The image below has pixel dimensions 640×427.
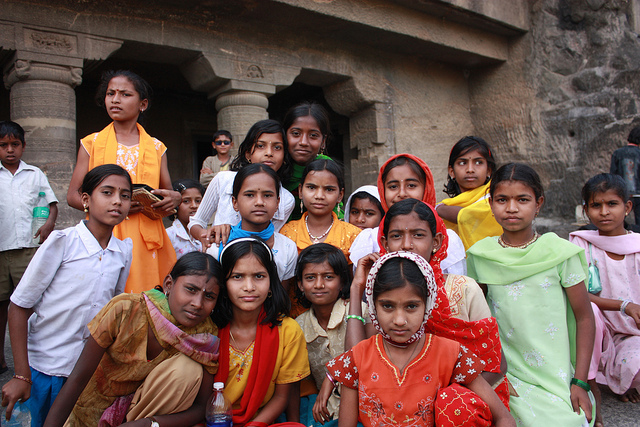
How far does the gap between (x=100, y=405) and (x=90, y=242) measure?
0.69 m

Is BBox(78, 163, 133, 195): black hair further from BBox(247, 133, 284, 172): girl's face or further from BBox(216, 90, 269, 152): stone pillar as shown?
BBox(216, 90, 269, 152): stone pillar

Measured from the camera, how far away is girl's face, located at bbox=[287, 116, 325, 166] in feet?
9.50

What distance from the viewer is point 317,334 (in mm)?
2236

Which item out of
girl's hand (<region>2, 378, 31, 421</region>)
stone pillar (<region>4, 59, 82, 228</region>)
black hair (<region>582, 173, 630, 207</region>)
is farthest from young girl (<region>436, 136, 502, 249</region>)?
stone pillar (<region>4, 59, 82, 228</region>)

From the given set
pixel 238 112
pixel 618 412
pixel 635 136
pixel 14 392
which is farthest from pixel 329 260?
pixel 635 136

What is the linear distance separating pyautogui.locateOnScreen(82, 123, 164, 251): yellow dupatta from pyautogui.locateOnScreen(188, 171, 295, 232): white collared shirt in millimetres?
246

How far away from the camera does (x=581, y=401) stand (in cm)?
198

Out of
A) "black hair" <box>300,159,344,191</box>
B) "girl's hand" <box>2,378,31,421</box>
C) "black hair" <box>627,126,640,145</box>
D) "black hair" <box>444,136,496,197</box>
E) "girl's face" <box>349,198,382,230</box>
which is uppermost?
"black hair" <box>627,126,640,145</box>

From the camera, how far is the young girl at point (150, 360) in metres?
1.78

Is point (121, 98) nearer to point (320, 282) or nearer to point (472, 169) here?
point (320, 282)

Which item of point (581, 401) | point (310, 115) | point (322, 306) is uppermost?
point (310, 115)

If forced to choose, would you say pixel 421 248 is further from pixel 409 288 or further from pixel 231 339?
pixel 231 339

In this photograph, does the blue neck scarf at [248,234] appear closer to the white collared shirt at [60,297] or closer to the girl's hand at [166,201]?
the girl's hand at [166,201]

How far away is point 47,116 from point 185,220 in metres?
1.66
